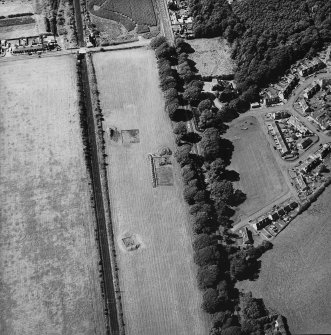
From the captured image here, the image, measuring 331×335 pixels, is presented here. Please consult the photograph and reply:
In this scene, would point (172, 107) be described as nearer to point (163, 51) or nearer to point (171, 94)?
point (171, 94)

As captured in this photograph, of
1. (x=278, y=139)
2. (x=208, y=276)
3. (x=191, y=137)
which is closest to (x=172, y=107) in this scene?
(x=191, y=137)

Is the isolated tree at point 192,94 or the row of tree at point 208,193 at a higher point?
the isolated tree at point 192,94

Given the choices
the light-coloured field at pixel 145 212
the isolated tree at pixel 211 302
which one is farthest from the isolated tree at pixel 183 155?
the isolated tree at pixel 211 302

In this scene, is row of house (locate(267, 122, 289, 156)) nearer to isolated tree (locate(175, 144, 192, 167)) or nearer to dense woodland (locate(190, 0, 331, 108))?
dense woodland (locate(190, 0, 331, 108))

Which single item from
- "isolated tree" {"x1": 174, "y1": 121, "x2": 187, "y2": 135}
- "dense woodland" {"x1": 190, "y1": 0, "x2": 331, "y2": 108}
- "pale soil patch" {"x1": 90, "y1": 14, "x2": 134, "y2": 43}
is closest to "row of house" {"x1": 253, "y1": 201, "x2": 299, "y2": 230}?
"isolated tree" {"x1": 174, "y1": 121, "x2": 187, "y2": 135}

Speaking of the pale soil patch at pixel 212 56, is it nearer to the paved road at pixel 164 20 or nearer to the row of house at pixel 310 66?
the paved road at pixel 164 20

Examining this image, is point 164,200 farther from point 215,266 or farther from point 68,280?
point 68,280
